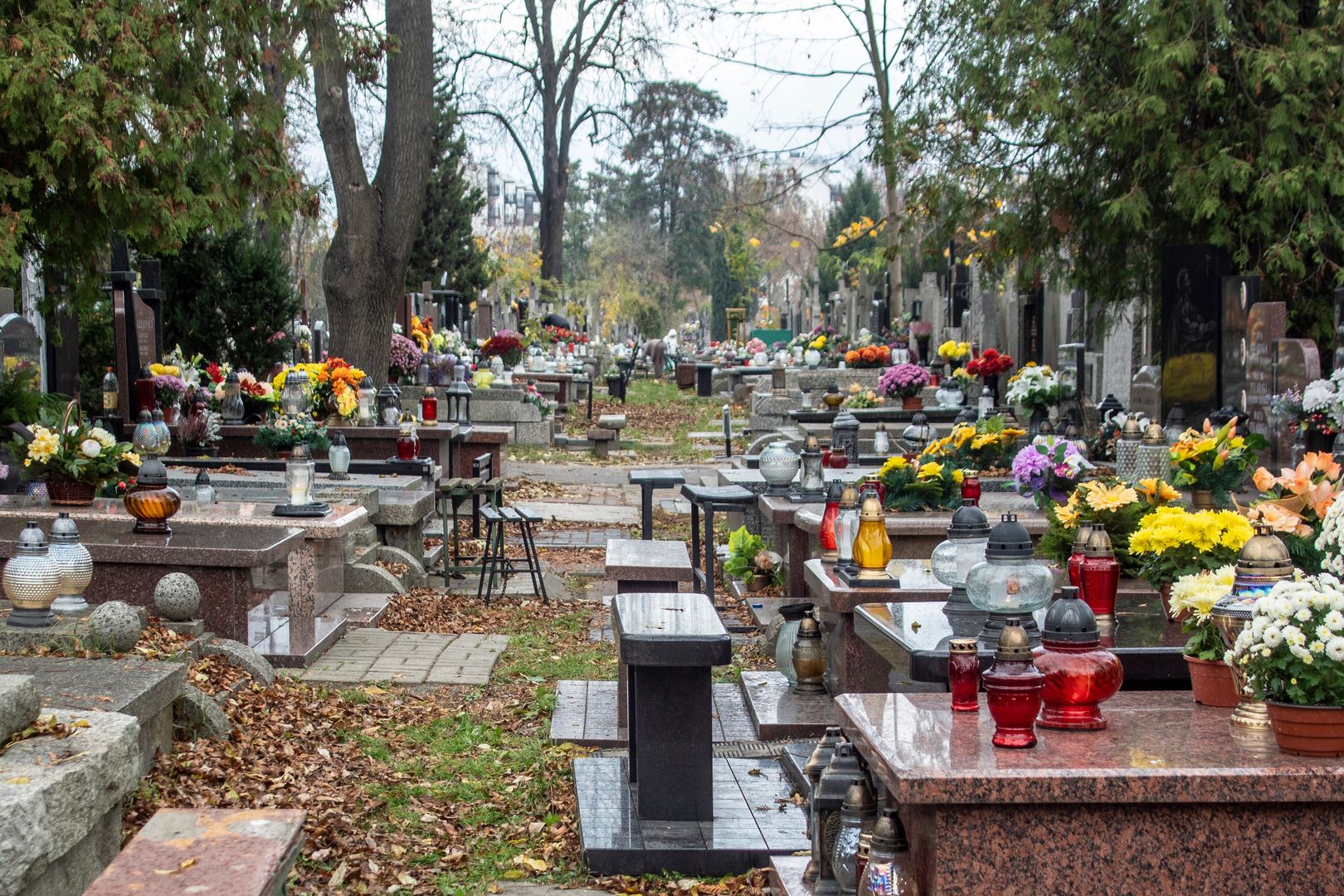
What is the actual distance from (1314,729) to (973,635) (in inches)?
68.4

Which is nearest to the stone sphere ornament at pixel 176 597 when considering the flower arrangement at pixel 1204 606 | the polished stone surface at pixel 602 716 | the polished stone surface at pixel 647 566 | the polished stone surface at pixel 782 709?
the polished stone surface at pixel 602 716

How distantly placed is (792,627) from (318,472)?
6.88m

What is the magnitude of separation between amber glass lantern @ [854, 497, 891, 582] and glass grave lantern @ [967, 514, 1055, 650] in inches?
63.4

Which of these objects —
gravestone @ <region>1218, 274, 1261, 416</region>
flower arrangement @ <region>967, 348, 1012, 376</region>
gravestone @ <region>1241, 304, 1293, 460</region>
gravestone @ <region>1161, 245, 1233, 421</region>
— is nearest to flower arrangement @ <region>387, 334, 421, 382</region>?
flower arrangement @ <region>967, 348, 1012, 376</region>

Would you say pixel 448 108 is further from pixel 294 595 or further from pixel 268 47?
pixel 294 595

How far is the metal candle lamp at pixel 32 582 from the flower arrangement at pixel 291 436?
7.20 metres

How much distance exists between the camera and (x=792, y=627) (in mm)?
8172

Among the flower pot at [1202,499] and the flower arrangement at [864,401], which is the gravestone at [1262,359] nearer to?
the flower pot at [1202,499]

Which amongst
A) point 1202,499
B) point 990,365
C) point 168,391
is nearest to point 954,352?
point 990,365

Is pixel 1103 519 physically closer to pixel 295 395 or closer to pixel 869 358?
pixel 295 395

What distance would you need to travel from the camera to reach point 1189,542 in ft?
18.4

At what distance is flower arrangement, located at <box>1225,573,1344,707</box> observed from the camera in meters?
3.79

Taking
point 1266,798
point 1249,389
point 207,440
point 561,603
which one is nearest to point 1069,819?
point 1266,798

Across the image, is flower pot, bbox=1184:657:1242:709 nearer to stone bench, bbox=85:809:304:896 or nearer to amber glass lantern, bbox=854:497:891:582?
amber glass lantern, bbox=854:497:891:582
